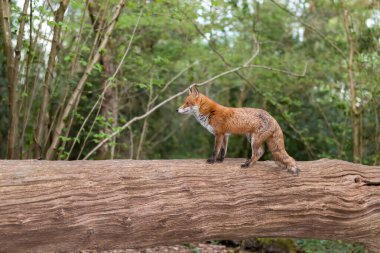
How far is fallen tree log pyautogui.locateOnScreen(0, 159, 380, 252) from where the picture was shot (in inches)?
127

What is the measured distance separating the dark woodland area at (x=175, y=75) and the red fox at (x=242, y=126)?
136cm

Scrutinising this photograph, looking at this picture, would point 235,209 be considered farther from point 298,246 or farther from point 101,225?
point 298,246

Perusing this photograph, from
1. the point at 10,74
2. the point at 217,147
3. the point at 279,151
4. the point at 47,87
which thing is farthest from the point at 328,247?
the point at 10,74

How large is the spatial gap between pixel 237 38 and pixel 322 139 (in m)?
2.77

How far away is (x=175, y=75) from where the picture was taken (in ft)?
32.8

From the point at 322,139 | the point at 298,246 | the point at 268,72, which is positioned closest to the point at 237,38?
the point at 268,72

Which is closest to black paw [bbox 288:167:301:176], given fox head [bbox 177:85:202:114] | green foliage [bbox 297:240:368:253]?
fox head [bbox 177:85:202:114]

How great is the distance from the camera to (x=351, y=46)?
7172 mm

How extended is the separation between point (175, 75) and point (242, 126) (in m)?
6.13

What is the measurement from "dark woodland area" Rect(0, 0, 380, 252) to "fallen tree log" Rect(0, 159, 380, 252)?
1.72 meters

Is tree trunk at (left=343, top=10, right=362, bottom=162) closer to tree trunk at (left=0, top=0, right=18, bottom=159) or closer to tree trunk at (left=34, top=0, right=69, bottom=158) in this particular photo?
tree trunk at (left=34, top=0, right=69, bottom=158)

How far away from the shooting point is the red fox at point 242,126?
400cm

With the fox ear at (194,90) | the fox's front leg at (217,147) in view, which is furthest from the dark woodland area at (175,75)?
the fox's front leg at (217,147)

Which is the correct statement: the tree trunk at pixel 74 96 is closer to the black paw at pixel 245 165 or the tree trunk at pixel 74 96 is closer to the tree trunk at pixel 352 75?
the black paw at pixel 245 165
